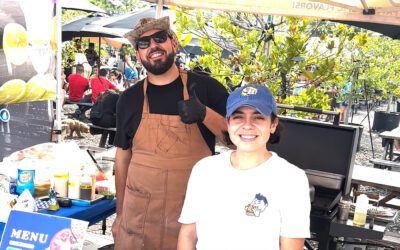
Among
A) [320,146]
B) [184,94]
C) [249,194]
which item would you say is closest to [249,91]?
[249,194]

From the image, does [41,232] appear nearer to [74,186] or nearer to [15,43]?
[74,186]

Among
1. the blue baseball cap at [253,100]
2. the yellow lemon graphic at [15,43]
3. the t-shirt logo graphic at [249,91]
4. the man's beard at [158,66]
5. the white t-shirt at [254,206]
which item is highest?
the yellow lemon graphic at [15,43]

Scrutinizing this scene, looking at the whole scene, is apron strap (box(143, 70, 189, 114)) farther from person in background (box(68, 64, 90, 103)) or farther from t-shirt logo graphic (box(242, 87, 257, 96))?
person in background (box(68, 64, 90, 103))

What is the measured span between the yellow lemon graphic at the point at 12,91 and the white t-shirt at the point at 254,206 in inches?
82.4

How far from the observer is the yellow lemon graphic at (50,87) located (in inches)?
149

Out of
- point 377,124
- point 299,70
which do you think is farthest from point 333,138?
point 377,124

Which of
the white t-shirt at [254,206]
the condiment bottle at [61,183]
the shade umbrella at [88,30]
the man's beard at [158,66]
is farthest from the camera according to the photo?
the shade umbrella at [88,30]

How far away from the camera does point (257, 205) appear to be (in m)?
1.73

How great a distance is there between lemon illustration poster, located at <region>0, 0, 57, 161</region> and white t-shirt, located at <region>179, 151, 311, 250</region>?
84.5 inches

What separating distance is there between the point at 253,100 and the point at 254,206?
422 mm

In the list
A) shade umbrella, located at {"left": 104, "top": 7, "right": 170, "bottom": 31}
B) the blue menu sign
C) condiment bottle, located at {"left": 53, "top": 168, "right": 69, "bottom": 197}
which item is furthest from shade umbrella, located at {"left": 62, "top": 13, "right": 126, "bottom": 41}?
the blue menu sign

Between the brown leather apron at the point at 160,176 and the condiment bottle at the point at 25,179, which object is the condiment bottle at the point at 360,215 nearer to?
the brown leather apron at the point at 160,176

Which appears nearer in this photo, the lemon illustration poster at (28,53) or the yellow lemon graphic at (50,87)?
the lemon illustration poster at (28,53)

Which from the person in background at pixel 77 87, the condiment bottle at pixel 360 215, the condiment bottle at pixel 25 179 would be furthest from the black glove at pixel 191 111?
the person in background at pixel 77 87
